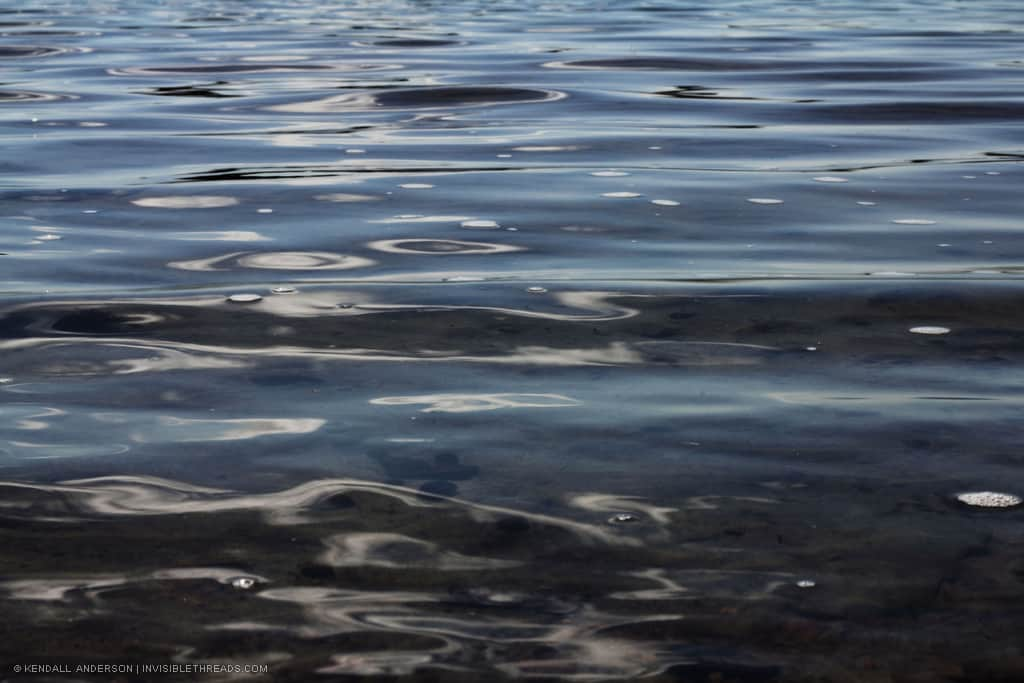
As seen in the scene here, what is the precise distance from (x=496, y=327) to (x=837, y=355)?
0.84 m

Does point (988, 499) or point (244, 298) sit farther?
point (244, 298)

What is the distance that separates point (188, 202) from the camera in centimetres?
561

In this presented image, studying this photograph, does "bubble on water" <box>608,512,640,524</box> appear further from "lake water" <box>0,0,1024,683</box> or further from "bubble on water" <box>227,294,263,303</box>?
"bubble on water" <box>227,294,263,303</box>

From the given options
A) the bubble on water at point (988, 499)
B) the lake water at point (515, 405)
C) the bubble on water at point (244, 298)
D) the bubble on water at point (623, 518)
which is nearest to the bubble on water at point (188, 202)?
the lake water at point (515, 405)

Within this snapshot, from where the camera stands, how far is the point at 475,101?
29.4ft

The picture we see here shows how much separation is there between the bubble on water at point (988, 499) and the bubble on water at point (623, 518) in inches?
23.1

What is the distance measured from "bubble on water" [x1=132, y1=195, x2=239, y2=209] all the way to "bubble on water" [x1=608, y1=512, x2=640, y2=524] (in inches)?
126

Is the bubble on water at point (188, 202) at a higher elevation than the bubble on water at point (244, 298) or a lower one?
lower

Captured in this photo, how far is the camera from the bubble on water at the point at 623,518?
2627mm

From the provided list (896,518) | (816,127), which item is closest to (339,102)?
(816,127)

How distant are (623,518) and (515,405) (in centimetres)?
63

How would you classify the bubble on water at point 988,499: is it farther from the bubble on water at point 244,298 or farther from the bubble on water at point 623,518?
the bubble on water at point 244,298

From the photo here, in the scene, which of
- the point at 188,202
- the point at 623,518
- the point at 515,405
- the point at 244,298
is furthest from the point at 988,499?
the point at 188,202

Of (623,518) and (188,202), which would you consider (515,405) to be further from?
(188,202)
